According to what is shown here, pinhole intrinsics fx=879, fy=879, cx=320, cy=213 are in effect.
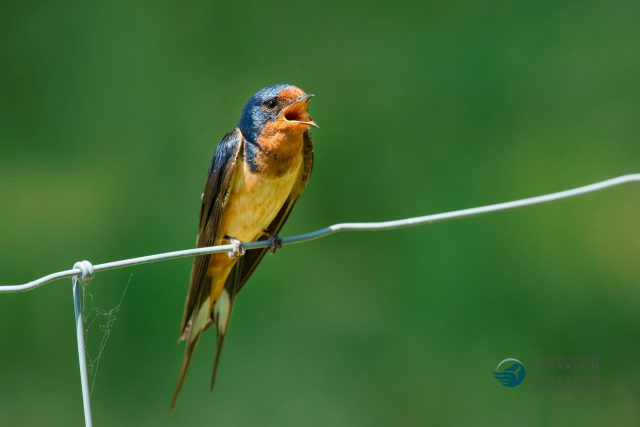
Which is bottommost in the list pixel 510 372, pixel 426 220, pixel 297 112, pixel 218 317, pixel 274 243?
pixel 510 372

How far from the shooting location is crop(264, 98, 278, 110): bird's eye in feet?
7.73

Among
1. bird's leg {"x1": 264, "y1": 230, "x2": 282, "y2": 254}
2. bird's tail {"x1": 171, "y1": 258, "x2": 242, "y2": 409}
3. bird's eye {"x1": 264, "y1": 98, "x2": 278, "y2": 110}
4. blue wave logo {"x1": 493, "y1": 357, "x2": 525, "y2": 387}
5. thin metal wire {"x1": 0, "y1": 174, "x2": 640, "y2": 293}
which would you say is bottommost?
blue wave logo {"x1": 493, "y1": 357, "x2": 525, "y2": 387}

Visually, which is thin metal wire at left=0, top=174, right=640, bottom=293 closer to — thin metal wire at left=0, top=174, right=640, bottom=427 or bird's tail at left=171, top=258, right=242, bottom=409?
thin metal wire at left=0, top=174, right=640, bottom=427

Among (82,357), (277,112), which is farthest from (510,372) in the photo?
(82,357)

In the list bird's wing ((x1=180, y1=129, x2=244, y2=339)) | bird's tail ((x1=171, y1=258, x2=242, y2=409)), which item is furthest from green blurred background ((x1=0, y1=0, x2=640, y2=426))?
bird's wing ((x1=180, y1=129, x2=244, y2=339))

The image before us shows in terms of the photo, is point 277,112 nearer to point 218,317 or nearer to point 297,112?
point 297,112

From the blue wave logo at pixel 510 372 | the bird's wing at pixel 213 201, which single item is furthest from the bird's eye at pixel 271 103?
the blue wave logo at pixel 510 372

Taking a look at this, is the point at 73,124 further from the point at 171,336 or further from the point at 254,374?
the point at 254,374

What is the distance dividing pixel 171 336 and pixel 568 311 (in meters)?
1.59

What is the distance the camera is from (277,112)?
2.34m

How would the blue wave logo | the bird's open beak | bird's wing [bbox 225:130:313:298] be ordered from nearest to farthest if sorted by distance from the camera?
the bird's open beak, bird's wing [bbox 225:130:313:298], the blue wave logo

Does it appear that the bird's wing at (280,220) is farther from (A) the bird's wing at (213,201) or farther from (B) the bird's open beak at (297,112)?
Result: (A) the bird's wing at (213,201)

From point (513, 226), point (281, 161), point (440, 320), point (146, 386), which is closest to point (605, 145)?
point (513, 226)

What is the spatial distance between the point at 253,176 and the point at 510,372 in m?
1.21
